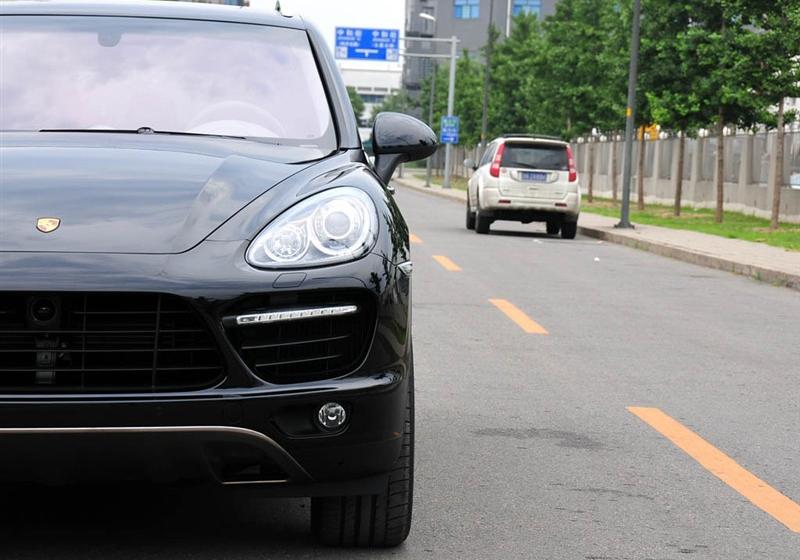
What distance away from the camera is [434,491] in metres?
5.13

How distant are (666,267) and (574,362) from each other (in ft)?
33.3

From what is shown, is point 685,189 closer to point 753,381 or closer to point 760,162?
point 760,162

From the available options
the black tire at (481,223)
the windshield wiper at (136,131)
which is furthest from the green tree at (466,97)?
the windshield wiper at (136,131)

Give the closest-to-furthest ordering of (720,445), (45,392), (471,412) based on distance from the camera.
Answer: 1. (45,392)
2. (720,445)
3. (471,412)

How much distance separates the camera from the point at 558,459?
5.83 m

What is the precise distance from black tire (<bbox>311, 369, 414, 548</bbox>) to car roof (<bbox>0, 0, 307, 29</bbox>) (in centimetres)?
181

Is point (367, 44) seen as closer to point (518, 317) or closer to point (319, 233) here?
point (518, 317)

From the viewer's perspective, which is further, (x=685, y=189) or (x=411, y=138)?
(x=685, y=189)

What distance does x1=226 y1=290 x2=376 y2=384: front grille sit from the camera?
3.65 m

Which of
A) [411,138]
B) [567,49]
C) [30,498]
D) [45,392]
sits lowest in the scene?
[30,498]

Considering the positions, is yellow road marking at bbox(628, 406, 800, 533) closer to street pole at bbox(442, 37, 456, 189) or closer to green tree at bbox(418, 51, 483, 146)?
street pole at bbox(442, 37, 456, 189)

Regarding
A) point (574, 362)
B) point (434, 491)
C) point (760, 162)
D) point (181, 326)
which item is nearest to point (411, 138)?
point (434, 491)

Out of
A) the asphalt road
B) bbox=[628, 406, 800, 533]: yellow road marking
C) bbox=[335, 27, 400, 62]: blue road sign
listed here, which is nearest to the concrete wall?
the asphalt road

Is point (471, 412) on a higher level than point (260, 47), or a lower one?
lower
